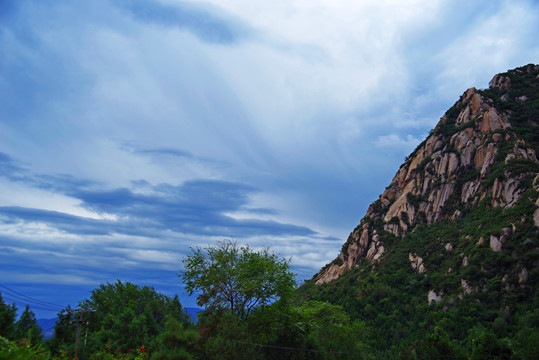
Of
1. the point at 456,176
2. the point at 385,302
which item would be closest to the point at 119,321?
the point at 385,302

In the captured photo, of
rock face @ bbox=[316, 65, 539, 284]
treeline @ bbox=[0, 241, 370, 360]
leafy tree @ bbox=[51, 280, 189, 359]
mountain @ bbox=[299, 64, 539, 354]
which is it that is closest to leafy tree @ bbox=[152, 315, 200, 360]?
treeline @ bbox=[0, 241, 370, 360]

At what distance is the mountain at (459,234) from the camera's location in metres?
62.1

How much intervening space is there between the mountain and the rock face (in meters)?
0.26

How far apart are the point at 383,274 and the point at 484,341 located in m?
54.6

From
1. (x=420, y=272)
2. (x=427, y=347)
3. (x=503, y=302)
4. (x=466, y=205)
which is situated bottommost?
(x=427, y=347)

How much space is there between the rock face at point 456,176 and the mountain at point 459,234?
26 cm

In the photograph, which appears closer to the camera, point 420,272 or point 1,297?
point 1,297

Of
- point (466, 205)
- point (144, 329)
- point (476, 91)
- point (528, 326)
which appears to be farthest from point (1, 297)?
point (476, 91)

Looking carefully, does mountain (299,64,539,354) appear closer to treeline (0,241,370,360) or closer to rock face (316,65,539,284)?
rock face (316,65,539,284)

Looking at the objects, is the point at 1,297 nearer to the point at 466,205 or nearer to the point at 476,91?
the point at 466,205

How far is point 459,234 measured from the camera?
8006cm

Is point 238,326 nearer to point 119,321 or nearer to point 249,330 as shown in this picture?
point 249,330

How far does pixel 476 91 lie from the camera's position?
11119cm

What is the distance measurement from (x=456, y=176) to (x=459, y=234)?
757 inches
